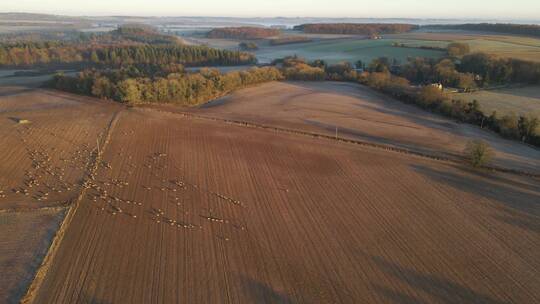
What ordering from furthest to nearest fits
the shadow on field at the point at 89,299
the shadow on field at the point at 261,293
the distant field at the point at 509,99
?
the distant field at the point at 509,99, the shadow on field at the point at 261,293, the shadow on field at the point at 89,299

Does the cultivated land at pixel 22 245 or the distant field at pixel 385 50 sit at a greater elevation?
the distant field at pixel 385 50

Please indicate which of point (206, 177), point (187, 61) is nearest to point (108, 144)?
point (206, 177)

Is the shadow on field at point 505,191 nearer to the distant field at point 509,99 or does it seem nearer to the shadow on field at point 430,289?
the shadow on field at point 430,289

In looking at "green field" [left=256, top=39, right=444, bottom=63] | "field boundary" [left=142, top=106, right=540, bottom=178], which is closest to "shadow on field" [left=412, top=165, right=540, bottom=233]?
"field boundary" [left=142, top=106, right=540, bottom=178]

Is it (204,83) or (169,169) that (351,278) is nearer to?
(169,169)

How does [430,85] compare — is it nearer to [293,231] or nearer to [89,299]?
[293,231]

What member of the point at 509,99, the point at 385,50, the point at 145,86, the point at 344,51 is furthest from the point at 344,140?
the point at 344,51

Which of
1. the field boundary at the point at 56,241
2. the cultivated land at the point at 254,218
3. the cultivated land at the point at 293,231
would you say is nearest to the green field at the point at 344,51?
the cultivated land at the point at 254,218
